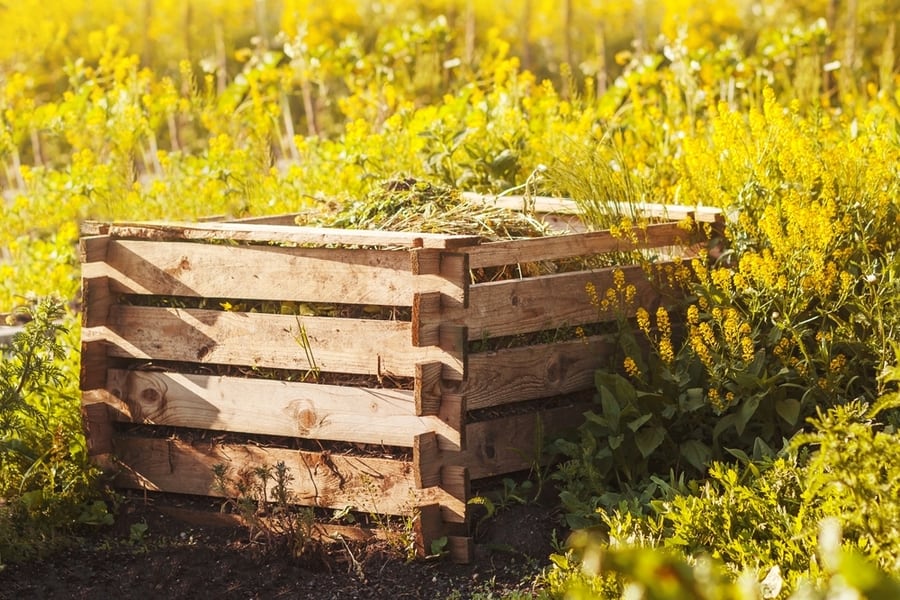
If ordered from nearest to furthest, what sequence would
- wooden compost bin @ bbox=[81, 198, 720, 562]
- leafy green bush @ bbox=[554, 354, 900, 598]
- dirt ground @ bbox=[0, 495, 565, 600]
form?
1. leafy green bush @ bbox=[554, 354, 900, 598]
2. dirt ground @ bbox=[0, 495, 565, 600]
3. wooden compost bin @ bbox=[81, 198, 720, 562]

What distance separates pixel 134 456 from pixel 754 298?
197cm

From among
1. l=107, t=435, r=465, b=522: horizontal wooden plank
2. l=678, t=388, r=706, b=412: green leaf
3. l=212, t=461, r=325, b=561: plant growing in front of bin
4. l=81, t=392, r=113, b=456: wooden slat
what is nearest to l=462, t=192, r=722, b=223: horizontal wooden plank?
l=678, t=388, r=706, b=412: green leaf

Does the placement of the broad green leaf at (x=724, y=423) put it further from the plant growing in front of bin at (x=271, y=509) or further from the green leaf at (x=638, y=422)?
the plant growing in front of bin at (x=271, y=509)

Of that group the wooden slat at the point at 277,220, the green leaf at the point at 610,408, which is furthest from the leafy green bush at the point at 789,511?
the wooden slat at the point at 277,220

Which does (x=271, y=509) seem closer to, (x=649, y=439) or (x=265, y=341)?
(x=265, y=341)

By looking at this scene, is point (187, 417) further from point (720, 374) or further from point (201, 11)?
point (201, 11)

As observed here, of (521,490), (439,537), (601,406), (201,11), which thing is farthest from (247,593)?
(201,11)

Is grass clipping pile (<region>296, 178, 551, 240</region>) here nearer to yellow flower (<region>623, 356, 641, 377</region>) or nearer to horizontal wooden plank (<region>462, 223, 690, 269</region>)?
horizontal wooden plank (<region>462, 223, 690, 269</region>)

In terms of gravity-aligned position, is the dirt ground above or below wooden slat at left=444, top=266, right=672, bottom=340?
below

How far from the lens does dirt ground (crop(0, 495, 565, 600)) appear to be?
2959 millimetres

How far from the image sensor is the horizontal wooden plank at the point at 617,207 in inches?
145

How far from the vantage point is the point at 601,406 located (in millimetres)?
3469

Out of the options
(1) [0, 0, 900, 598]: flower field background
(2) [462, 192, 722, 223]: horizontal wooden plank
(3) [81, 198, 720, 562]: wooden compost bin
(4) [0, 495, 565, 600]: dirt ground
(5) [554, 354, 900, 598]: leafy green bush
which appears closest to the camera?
(5) [554, 354, 900, 598]: leafy green bush

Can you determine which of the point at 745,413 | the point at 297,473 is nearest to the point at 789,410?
the point at 745,413
